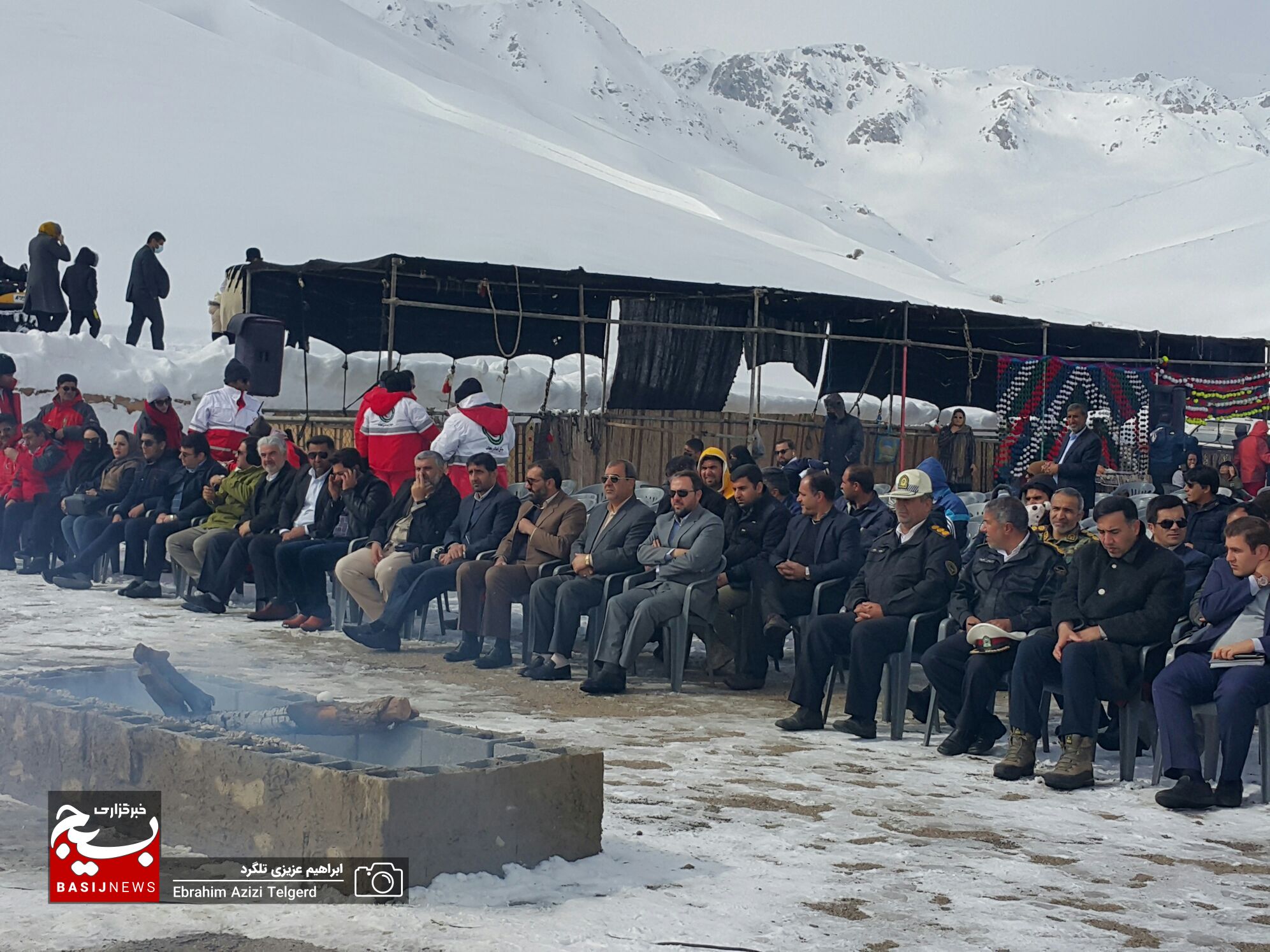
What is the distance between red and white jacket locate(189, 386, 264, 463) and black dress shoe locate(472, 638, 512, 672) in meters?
4.37

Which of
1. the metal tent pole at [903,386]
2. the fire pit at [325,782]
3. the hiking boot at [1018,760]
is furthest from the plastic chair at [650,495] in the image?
the fire pit at [325,782]

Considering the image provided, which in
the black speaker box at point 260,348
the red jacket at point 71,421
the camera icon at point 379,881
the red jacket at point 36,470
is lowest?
the camera icon at point 379,881

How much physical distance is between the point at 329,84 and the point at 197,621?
5883cm

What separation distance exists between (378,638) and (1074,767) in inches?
192

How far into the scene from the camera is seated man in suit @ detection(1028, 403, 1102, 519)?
42.8ft

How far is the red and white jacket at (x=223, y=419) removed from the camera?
514 inches

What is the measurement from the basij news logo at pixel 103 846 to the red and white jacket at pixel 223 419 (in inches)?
311

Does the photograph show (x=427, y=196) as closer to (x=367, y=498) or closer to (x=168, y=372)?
(x=168, y=372)

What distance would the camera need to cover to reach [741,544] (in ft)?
30.7

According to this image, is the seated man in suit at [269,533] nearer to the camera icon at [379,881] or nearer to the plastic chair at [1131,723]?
the plastic chair at [1131,723]

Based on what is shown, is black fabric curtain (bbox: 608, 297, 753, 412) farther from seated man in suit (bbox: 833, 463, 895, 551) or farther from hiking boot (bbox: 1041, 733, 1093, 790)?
hiking boot (bbox: 1041, 733, 1093, 790)

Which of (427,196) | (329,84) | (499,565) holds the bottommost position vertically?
(499,565)

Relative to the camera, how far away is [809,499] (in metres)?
9.00

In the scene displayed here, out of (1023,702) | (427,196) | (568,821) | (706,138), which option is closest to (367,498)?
(1023,702)
